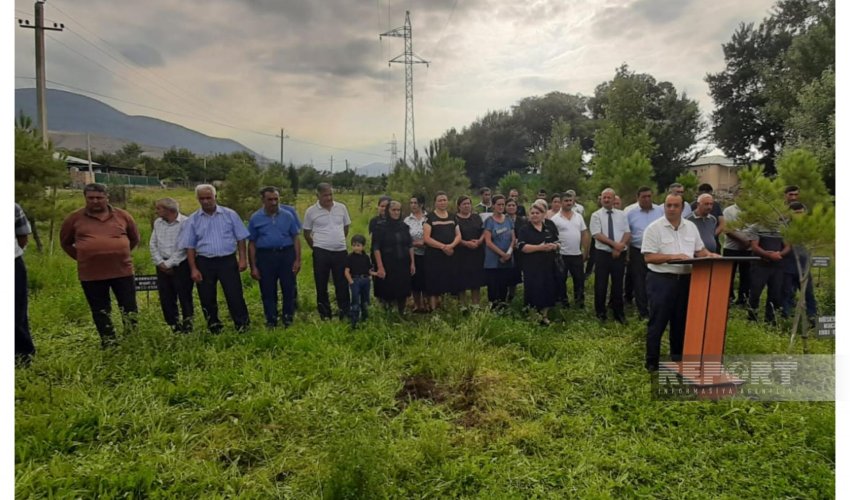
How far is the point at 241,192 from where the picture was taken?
9.39 metres

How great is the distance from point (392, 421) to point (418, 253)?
2.55m

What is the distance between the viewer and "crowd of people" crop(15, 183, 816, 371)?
3.67 m

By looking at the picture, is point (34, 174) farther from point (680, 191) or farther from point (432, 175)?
point (680, 191)

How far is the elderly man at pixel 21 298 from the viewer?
3.40m

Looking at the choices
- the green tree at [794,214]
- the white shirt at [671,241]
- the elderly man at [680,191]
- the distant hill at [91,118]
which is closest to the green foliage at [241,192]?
the distant hill at [91,118]

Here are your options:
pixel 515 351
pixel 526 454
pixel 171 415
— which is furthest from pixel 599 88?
pixel 171 415

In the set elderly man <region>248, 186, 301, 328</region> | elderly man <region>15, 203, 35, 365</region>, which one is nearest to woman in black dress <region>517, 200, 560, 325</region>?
elderly man <region>248, 186, 301, 328</region>

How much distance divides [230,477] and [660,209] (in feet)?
16.5

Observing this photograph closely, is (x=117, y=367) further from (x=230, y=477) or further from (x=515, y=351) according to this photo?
(x=515, y=351)

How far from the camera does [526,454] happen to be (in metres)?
2.60

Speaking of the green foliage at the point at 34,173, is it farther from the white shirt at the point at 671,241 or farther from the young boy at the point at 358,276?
the white shirt at the point at 671,241

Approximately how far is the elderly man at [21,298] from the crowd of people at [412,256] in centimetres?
1

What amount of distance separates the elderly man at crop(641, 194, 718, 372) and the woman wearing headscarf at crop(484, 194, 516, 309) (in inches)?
70.7

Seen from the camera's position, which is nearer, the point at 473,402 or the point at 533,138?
the point at 473,402
